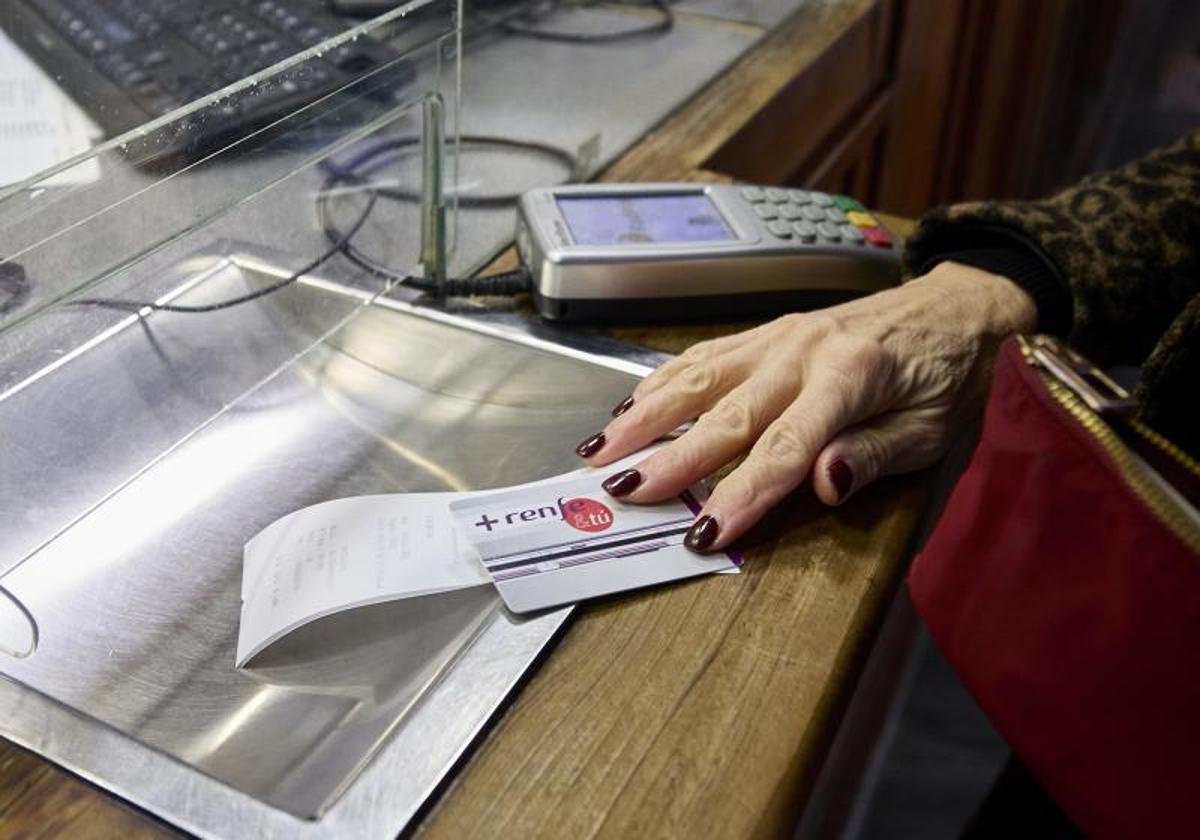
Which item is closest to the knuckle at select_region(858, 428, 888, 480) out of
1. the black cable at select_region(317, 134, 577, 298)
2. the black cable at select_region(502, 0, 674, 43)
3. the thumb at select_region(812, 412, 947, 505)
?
the thumb at select_region(812, 412, 947, 505)

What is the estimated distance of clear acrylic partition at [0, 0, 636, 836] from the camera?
0.44 m

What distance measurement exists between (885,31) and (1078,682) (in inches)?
45.5

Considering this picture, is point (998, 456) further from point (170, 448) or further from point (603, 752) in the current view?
point (170, 448)

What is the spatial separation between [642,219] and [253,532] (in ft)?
1.05

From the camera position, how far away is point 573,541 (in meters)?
0.52

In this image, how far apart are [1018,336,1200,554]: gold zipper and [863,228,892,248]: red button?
244 mm

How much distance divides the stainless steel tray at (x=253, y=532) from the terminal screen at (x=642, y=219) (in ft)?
0.25

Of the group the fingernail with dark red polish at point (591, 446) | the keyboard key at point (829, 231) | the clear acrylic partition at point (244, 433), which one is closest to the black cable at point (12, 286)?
the clear acrylic partition at point (244, 433)

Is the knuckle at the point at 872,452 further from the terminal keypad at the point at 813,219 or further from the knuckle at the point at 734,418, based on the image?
the terminal keypad at the point at 813,219

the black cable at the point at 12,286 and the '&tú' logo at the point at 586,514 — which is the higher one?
the black cable at the point at 12,286

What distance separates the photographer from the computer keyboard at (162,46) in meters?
0.64

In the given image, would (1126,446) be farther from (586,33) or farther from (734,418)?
(586,33)

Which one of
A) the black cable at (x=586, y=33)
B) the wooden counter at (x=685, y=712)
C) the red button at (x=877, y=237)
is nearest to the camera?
the wooden counter at (x=685, y=712)

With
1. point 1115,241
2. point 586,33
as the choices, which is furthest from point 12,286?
point 586,33
